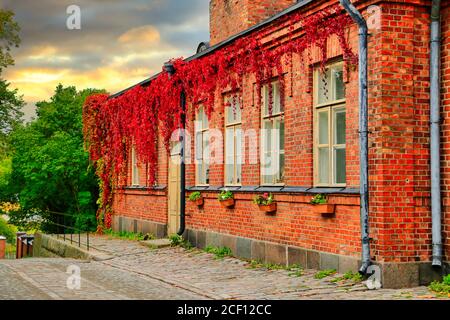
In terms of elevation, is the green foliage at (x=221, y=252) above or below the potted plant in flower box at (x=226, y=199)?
below

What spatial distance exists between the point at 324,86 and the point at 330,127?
769 millimetres

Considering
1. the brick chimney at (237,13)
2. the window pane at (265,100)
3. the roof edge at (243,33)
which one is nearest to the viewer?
the roof edge at (243,33)

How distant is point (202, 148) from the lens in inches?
728

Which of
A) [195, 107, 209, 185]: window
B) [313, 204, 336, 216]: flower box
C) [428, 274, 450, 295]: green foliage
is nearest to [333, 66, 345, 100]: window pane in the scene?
[313, 204, 336, 216]: flower box

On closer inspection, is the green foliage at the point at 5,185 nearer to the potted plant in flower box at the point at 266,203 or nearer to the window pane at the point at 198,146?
the window pane at the point at 198,146

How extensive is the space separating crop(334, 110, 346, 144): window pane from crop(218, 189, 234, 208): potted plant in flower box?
404 cm

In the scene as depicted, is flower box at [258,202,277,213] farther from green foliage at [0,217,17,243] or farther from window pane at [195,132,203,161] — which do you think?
green foliage at [0,217,17,243]

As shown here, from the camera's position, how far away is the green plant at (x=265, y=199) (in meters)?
14.2

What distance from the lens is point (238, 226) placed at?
1582 centimetres

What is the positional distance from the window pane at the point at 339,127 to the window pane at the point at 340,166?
0.19 meters

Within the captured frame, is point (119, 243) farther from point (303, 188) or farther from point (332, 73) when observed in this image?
point (332, 73)

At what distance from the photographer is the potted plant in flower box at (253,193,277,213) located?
14164 mm

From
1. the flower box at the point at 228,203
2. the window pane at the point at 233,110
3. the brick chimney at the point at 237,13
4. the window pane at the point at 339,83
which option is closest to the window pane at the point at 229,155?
the window pane at the point at 233,110
